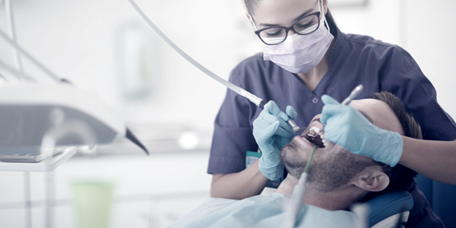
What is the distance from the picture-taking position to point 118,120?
2.45ft

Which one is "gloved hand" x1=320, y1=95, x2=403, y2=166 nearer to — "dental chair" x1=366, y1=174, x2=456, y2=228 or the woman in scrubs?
the woman in scrubs

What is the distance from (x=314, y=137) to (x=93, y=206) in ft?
3.77

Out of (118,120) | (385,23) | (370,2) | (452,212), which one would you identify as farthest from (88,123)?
(370,2)

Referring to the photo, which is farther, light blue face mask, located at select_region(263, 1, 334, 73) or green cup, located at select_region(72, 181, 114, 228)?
green cup, located at select_region(72, 181, 114, 228)

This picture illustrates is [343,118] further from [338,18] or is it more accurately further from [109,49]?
[109,49]

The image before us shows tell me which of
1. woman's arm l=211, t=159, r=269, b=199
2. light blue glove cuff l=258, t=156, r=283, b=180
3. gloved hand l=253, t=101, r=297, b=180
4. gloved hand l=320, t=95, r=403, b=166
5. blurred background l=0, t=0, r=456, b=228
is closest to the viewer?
gloved hand l=320, t=95, r=403, b=166

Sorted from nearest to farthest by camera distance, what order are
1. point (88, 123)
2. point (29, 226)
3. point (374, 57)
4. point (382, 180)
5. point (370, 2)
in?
point (88, 123) < point (382, 180) < point (374, 57) < point (29, 226) < point (370, 2)

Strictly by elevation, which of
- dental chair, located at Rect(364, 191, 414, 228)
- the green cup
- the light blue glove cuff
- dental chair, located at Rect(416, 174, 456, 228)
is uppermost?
the light blue glove cuff

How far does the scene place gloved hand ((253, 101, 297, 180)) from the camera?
0.92m

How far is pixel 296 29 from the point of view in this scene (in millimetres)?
973

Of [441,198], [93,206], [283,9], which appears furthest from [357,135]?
[93,206]

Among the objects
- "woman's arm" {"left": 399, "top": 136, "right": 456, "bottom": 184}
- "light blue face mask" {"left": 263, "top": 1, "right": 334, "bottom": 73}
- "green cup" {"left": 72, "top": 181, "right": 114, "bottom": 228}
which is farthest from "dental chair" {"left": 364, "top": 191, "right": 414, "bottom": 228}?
"green cup" {"left": 72, "top": 181, "right": 114, "bottom": 228}

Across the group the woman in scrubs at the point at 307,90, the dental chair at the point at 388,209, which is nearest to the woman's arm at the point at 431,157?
the woman in scrubs at the point at 307,90

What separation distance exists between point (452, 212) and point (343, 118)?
81 centimetres
